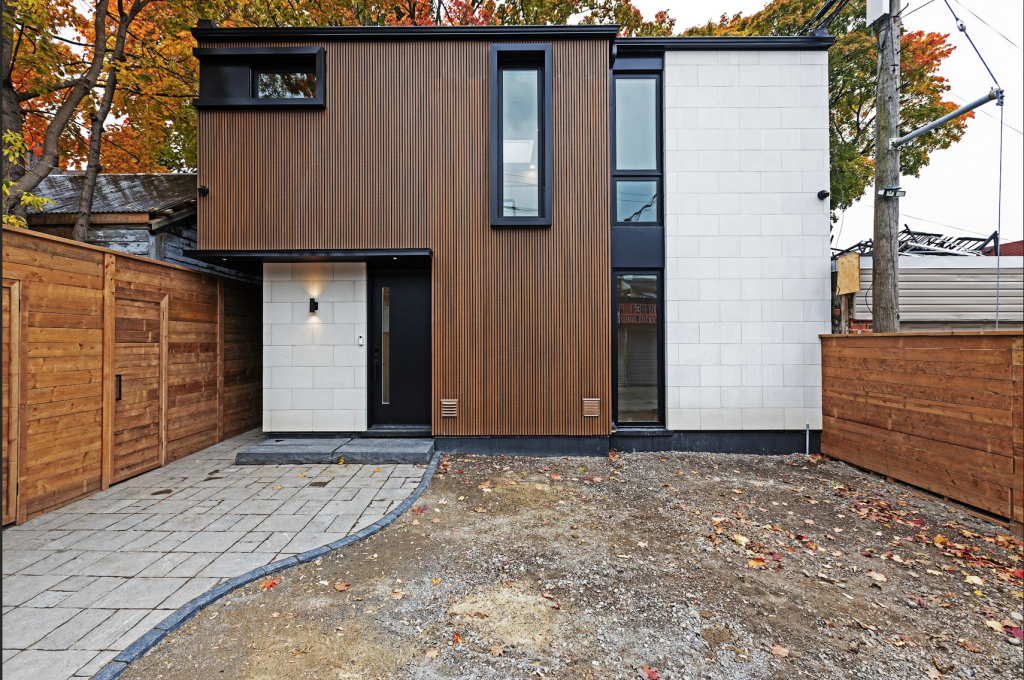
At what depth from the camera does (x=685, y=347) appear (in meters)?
6.80

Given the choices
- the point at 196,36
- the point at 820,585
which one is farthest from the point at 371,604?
the point at 196,36

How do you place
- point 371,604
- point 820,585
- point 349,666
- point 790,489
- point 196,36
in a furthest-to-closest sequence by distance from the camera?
point 196,36 → point 790,489 → point 820,585 → point 371,604 → point 349,666

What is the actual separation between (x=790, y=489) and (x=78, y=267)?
315 inches

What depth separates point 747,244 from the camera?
22.2 feet

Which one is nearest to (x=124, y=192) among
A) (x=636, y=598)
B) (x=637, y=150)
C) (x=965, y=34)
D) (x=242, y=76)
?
(x=242, y=76)

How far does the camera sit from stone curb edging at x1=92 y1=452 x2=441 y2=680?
2.90 metres

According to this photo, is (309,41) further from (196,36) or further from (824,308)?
(824,308)

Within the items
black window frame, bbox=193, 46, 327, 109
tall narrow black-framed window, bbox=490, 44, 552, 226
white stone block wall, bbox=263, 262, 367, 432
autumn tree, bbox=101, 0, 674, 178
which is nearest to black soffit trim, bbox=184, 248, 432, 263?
white stone block wall, bbox=263, 262, 367, 432

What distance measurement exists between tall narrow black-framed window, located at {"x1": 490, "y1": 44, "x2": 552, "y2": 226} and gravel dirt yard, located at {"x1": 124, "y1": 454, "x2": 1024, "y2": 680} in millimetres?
3834

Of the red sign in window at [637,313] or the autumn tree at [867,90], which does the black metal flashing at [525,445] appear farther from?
the autumn tree at [867,90]

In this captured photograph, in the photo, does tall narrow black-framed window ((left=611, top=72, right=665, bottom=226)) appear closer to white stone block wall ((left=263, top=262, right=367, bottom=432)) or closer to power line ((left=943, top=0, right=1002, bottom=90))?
power line ((left=943, top=0, right=1002, bottom=90))

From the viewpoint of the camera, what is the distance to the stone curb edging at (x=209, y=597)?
290 cm

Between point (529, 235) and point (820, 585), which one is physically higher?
point (529, 235)

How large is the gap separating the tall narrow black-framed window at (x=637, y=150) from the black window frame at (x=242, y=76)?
4.14 metres
